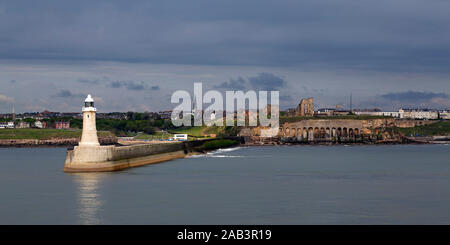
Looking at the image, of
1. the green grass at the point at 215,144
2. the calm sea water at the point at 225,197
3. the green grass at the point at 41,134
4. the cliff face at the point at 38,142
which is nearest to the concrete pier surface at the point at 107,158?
the calm sea water at the point at 225,197

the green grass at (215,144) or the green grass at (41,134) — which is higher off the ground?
the green grass at (41,134)

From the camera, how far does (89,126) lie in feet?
190

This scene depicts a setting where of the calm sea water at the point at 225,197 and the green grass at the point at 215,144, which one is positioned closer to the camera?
the calm sea water at the point at 225,197

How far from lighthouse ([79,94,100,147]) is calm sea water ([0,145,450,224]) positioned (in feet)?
9.87

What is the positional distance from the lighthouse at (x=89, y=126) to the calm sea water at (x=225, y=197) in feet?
9.87

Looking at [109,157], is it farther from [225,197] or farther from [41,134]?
[41,134]

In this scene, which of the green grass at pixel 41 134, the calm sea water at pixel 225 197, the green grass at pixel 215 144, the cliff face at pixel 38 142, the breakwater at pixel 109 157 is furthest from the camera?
the green grass at pixel 41 134

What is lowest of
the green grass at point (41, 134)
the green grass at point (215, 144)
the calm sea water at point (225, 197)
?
the calm sea water at point (225, 197)

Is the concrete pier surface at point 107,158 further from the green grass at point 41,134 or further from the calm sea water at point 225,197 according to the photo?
the green grass at point 41,134

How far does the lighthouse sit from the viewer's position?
5709cm

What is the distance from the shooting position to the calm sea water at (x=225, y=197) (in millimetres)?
32906

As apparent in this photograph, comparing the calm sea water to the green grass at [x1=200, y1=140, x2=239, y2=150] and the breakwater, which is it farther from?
the green grass at [x1=200, y1=140, x2=239, y2=150]
